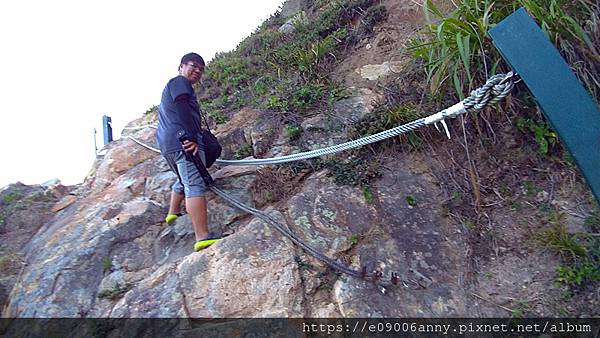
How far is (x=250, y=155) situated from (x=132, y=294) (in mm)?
1722

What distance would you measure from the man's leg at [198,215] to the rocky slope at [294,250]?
8.1 inches

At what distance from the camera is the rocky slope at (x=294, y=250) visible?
3004 millimetres

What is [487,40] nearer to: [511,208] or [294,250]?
[511,208]

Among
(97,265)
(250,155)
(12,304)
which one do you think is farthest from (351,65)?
(12,304)

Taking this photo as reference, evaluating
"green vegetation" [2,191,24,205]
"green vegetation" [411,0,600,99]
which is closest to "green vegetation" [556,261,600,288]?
"green vegetation" [411,0,600,99]

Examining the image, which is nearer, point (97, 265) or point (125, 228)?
point (97, 265)

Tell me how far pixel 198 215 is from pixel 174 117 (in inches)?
31.6

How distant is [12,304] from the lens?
3658mm

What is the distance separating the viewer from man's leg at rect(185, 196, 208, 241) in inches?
144

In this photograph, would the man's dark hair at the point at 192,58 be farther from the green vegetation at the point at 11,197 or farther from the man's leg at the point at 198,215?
the green vegetation at the point at 11,197

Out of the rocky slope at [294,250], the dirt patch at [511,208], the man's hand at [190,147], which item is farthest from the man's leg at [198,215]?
the dirt patch at [511,208]

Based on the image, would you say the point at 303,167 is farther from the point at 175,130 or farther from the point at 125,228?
the point at 125,228

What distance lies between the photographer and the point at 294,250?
3.36 meters

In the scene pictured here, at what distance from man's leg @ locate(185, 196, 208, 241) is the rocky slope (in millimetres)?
206
